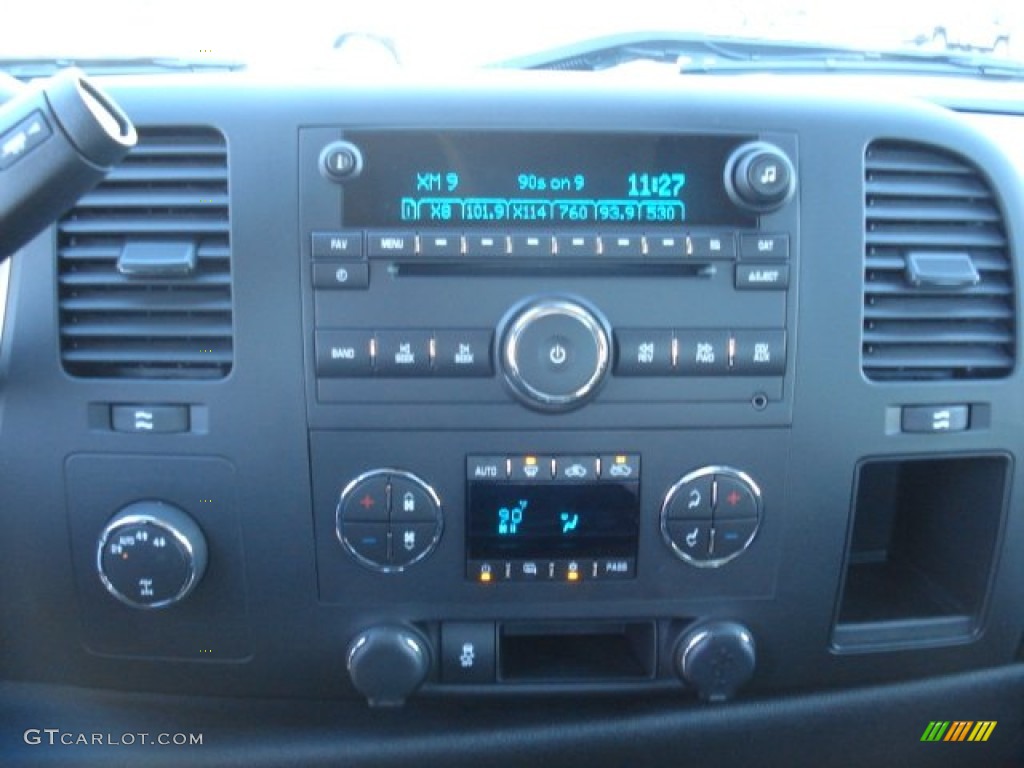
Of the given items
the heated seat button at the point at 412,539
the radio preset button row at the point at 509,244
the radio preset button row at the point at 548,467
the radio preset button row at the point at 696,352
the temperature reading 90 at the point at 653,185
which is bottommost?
the heated seat button at the point at 412,539

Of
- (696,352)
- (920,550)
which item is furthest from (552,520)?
(920,550)

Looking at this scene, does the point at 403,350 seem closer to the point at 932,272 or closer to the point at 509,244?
the point at 509,244

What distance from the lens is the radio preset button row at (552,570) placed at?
1.46 meters

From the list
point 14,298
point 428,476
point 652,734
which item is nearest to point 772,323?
point 428,476

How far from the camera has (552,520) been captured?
1.45 metres

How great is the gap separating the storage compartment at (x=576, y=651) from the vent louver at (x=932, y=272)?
53cm

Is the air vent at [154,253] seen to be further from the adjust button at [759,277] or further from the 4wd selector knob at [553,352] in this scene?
the adjust button at [759,277]

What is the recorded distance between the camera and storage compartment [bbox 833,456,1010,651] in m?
1.59

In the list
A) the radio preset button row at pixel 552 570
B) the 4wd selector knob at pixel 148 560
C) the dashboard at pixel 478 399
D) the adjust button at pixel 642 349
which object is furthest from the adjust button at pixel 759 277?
the 4wd selector knob at pixel 148 560

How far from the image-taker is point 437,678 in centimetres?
152

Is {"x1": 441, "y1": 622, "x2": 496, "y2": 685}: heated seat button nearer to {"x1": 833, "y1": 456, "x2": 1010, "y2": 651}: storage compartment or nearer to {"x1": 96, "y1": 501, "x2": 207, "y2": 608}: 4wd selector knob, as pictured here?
{"x1": 96, "y1": 501, "x2": 207, "y2": 608}: 4wd selector knob

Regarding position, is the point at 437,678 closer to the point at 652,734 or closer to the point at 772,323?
the point at 652,734

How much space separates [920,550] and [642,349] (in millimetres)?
698

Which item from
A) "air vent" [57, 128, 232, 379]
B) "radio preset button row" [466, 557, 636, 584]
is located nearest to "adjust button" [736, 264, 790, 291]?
"radio preset button row" [466, 557, 636, 584]
